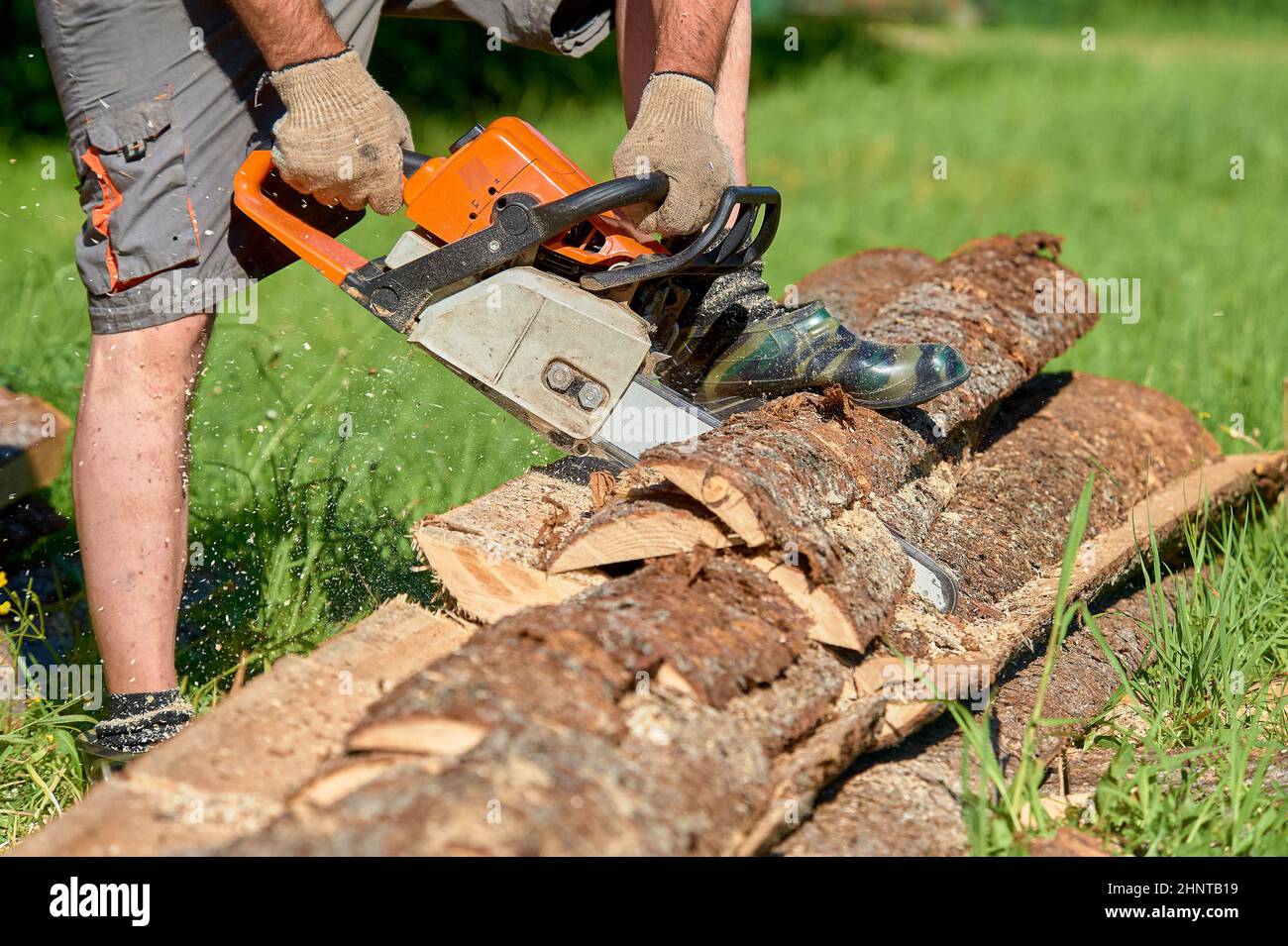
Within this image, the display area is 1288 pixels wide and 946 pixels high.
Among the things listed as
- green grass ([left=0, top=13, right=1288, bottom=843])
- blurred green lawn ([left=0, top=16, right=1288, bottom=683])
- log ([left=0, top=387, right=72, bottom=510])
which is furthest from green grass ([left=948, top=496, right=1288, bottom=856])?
log ([left=0, top=387, right=72, bottom=510])

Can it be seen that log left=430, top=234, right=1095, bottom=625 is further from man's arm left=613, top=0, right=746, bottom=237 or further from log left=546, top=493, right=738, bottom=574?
man's arm left=613, top=0, right=746, bottom=237

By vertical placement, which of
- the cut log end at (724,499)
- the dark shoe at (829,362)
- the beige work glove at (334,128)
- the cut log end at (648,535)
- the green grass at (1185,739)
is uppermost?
the beige work glove at (334,128)

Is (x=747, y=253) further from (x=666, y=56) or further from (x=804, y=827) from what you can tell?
(x=804, y=827)

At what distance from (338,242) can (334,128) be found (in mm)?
229

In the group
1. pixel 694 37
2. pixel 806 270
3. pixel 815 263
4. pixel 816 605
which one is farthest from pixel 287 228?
pixel 815 263

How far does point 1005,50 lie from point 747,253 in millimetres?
12584

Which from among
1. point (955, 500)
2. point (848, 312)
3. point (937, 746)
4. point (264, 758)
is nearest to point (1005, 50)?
point (848, 312)

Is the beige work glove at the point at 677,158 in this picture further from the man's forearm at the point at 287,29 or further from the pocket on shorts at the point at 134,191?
the pocket on shorts at the point at 134,191

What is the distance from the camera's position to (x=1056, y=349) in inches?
141

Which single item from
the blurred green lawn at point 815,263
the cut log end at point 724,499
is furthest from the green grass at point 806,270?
the cut log end at point 724,499

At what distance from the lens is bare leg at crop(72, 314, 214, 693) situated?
8.16 ft

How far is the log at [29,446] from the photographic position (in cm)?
340

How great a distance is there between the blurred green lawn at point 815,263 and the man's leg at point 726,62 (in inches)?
36.7

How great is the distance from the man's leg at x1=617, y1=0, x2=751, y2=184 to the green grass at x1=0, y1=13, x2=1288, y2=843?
1.11m
